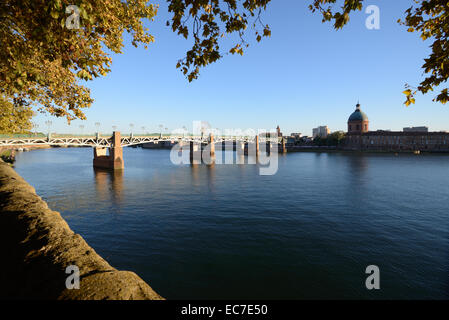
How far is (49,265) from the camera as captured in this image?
4.61m

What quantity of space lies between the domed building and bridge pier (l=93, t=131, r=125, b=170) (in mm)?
143666

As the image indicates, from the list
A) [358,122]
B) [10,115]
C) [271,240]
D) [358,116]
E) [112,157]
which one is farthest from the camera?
[358,116]

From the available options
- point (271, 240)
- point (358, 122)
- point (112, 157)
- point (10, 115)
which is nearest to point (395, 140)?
point (358, 122)

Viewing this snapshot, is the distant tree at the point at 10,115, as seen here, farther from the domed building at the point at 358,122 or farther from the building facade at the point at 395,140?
the domed building at the point at 358,122

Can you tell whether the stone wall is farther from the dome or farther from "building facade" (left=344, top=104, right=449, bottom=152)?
the dome

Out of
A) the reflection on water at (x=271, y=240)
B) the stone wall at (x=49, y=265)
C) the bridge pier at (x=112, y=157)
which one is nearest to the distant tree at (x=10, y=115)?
the reflection on water at (x=271, y=240)

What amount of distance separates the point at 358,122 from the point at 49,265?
173 metres

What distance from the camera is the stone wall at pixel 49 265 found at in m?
3.74

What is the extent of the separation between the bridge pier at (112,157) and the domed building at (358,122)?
143666 millimetres

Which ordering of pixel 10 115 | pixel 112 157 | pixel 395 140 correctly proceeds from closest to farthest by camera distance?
pixel 10 115 → pixel 112 157 → pixel 395 140

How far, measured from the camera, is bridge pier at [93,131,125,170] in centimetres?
5600

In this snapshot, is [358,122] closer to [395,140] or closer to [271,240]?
[395,140]

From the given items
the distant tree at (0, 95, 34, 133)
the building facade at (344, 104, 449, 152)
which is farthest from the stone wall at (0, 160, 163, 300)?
the building facade at (344, 104, 449, 152)

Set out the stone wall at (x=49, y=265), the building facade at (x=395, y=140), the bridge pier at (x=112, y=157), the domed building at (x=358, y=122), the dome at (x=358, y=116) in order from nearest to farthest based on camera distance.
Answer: the stone wall at (x=49, y=265) < the bridge pier at (x=112, y=157) < the building facade at (x=395, y=140) < the domed building at (x=358, y=122) < the dome at (x=358, y=116)
